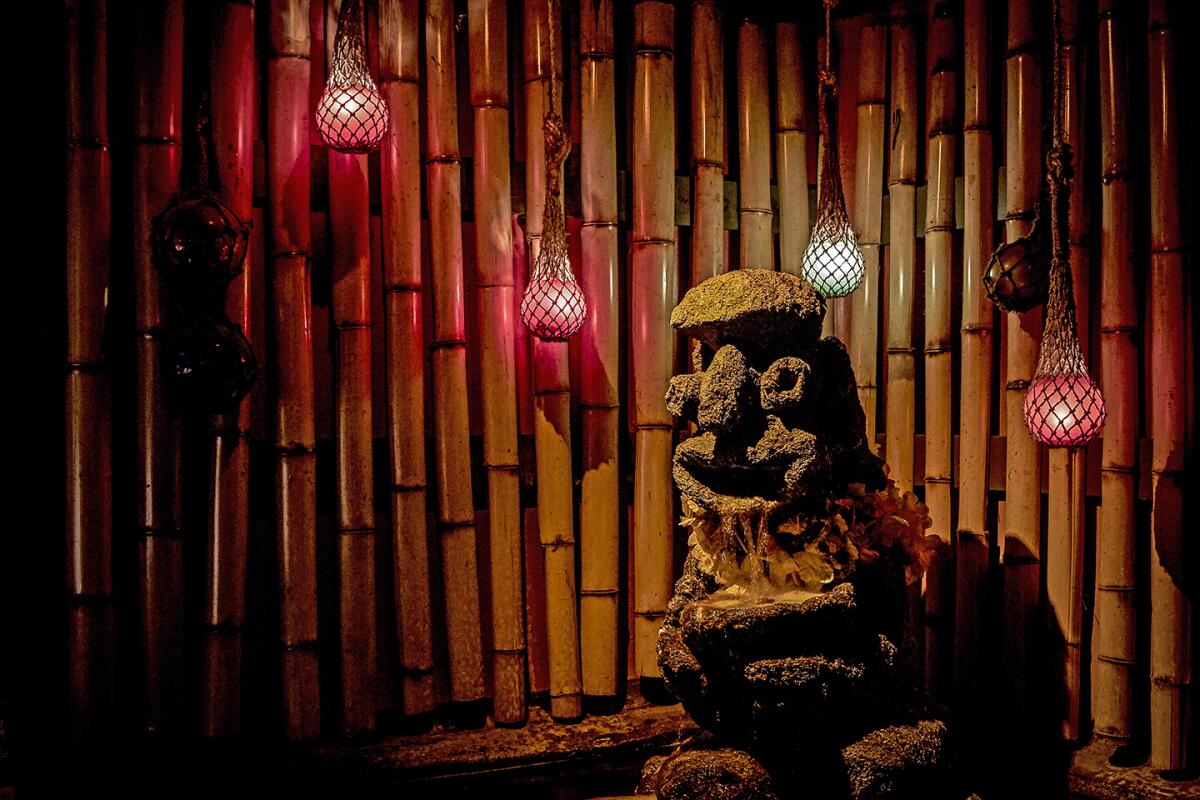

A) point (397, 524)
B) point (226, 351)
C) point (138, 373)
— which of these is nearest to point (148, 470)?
point (138, 373)

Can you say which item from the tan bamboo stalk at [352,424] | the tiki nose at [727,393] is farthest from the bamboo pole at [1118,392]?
the tan bamboo stalk at [352,424]

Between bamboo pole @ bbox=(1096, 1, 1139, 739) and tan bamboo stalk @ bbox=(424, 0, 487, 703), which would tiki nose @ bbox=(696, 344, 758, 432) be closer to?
tan bamboo stalk @ bbox=(424, 0, 487, 703)

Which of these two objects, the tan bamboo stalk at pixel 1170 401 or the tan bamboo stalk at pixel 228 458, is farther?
the tan bamboo stalk at pixel 228 458

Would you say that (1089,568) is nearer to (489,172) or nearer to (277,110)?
(489,172)

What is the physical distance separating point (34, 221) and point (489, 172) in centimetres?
203

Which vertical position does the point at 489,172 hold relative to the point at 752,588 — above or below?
above

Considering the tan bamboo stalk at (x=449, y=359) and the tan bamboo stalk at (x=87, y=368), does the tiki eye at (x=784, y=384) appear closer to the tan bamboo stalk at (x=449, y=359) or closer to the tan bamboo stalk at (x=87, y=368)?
the tan bamboo stalk at (x=449, y=359)

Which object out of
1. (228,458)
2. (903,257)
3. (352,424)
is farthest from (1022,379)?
(228,458)

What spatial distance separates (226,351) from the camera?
3.45m

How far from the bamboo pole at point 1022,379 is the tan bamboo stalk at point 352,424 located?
119 inches

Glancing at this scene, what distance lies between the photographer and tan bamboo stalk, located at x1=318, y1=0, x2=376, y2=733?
158 inches

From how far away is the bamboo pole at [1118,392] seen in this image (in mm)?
3799

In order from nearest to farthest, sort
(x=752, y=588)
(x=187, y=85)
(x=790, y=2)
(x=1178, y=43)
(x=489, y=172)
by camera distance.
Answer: (x=752, y=588), (x=1178, y=43), (x=187, y=85), (x=489, y=172), (x=790, y=2)

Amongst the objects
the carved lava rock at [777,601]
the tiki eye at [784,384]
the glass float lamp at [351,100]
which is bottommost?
the carved lava rock at [777,601]
